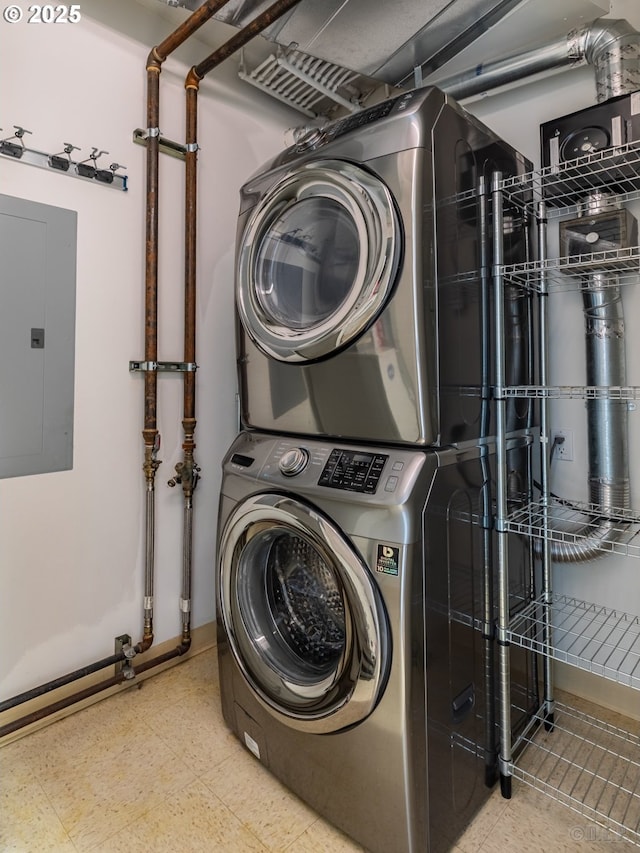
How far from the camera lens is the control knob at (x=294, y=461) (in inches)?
53.6

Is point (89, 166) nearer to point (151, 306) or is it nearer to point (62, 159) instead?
point (62, 159)

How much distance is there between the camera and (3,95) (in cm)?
164

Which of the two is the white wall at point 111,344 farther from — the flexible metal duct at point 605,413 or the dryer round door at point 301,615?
the flexible metal duct at point 605,413

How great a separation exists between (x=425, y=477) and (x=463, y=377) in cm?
33

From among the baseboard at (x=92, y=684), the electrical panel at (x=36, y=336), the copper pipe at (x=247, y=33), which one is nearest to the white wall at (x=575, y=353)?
the copper pipe at (x=247, y=33)

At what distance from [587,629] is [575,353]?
1029 millimetres

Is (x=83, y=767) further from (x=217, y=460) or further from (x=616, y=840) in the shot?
(x=616, y=840)

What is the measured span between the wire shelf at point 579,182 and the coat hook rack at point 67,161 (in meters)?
1.47

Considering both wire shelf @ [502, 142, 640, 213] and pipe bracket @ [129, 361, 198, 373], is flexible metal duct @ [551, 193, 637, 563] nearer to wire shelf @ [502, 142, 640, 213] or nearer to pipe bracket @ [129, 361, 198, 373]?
wire shelf @ [502, 142, 640, 213]

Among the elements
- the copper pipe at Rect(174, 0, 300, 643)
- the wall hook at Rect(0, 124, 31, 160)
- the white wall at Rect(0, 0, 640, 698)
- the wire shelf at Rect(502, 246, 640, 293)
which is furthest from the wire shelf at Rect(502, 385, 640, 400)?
the wall hook at Rect(0, 124, 31, 160)

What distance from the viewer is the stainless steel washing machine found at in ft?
3.72

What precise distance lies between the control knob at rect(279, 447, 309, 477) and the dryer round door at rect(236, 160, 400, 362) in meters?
0.27

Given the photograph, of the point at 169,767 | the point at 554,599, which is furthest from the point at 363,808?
the point at 554,599

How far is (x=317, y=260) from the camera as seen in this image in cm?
150
